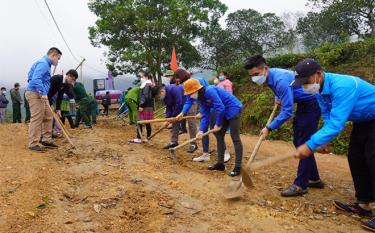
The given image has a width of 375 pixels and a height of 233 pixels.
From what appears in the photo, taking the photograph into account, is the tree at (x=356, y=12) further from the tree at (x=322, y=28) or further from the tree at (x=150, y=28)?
the tree at (x=150, y=28)

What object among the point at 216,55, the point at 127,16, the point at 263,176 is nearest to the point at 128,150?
the point at 263,176

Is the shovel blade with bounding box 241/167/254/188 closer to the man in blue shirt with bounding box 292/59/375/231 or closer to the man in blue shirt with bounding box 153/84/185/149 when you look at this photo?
the man in blue shirt with bounding box 292/59/375/231

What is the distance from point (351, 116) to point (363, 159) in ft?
1.86

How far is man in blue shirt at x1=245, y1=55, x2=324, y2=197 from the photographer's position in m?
4.59

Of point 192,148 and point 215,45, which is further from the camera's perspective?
point 215,45

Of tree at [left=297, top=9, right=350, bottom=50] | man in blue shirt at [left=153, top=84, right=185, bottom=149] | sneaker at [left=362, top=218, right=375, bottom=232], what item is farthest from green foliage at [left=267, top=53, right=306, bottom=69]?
sneaker at [left=362, top=218, right=375, bottom=232]

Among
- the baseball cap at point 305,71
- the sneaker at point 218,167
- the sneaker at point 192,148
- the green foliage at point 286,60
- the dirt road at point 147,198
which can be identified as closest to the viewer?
the baseball cap at point 305,71

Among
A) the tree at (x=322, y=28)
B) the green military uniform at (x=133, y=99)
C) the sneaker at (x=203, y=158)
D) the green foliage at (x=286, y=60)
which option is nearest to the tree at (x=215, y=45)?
the tree at (x=322, y=28)

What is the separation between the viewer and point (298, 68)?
12.3ft

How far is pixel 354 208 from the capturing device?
4309 mm

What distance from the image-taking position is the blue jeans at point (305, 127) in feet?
15.5

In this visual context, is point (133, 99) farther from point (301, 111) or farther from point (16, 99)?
point (16, 99)

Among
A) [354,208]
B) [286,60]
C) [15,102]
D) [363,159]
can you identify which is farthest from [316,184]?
[15,102]

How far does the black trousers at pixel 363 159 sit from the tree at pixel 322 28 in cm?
1572
